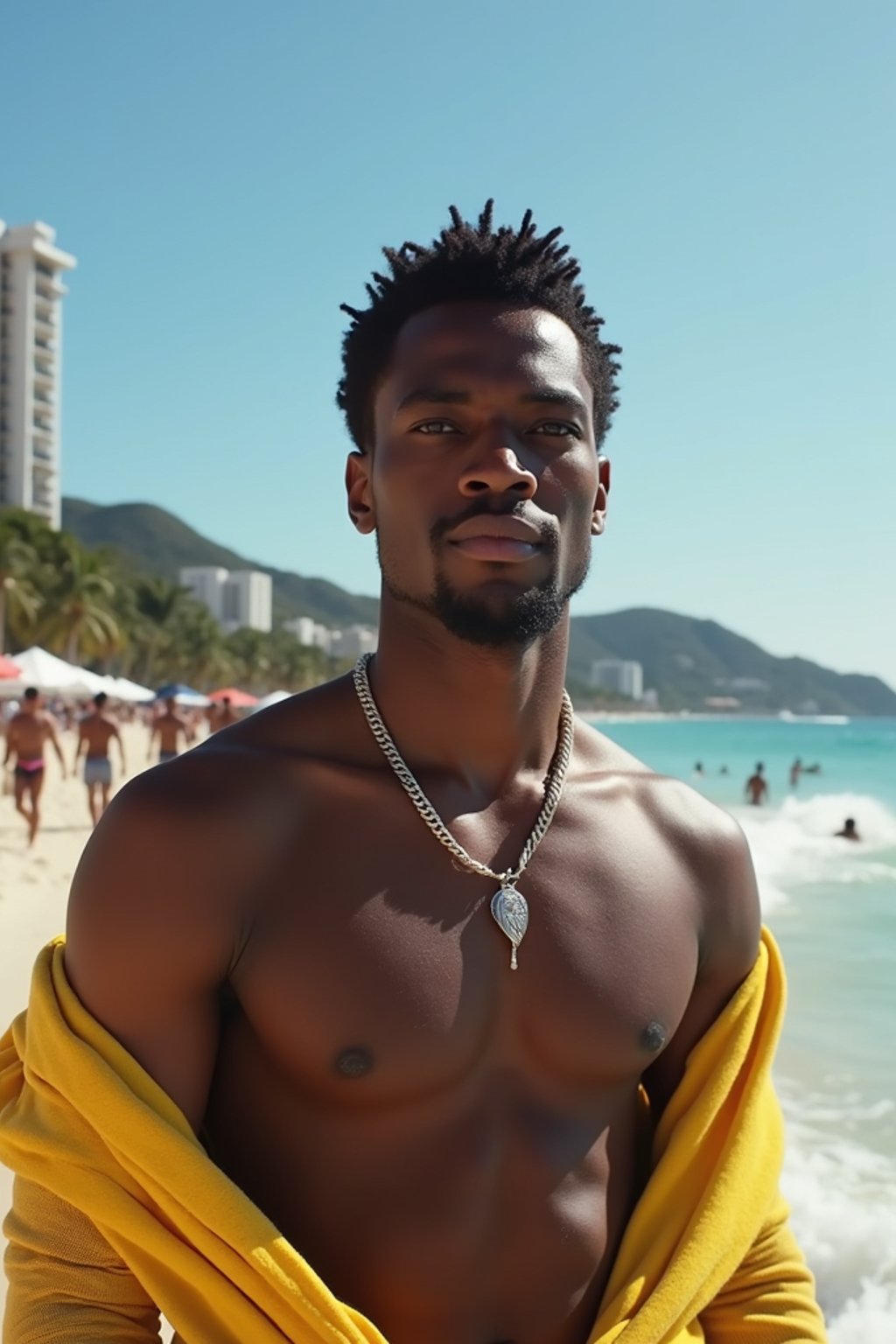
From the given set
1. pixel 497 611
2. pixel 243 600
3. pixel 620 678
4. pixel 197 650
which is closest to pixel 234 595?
pixel 243 600

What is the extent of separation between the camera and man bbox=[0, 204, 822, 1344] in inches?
46.1

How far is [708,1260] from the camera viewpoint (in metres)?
1.31

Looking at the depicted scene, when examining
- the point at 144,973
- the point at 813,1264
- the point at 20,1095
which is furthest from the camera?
the point at 813,1264

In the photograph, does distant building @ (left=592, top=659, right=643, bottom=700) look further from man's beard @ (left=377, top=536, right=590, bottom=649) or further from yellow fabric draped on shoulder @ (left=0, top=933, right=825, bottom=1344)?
yellow fabric draped on shoulder @ (left=0, top=933, right=825, bottom=1344)

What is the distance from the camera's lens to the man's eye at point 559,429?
4.59 feet

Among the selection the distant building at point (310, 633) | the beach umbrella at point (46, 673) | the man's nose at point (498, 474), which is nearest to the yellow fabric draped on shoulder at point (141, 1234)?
the man's nose at point (498, 474)

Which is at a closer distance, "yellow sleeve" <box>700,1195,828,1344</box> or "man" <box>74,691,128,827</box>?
"yellow sleeve" <box>700,1195,828,1344</box>

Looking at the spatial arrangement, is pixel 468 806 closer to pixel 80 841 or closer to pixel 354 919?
pixel 354 919

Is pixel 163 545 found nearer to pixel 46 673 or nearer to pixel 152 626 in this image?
pixel 152 626

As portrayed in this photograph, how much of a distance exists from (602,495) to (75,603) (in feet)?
143

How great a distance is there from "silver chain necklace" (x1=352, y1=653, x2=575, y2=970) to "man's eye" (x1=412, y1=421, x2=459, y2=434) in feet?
1.12

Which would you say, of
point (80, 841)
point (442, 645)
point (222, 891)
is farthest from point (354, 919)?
point (80, 841)

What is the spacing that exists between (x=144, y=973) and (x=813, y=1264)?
3550 mm

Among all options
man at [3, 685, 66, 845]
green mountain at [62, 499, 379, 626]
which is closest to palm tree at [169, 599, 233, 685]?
man at [3, 685, 66, 845]
